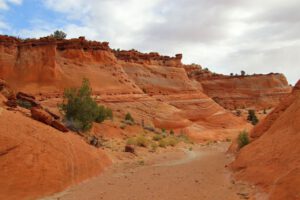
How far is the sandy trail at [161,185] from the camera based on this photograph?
1123cm

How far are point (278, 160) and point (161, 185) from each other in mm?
3985

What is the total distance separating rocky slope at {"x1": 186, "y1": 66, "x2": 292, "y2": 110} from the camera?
75875 millimetres

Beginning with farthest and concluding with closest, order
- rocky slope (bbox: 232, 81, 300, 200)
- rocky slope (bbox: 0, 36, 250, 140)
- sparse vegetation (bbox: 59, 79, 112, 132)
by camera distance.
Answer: rocky slope (bbox: 0, 36, 250, 140) < sparse vegetation (bbox: 59, 79, 112, 132) < rocky slope (bbox: 232, 81, 300, 200)

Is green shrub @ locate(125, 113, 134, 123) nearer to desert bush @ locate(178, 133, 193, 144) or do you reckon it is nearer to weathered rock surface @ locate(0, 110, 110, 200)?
desert bush @ locate(178, 133, 193, 144)

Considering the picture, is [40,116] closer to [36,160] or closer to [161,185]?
[36,160]

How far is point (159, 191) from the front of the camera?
1209cm

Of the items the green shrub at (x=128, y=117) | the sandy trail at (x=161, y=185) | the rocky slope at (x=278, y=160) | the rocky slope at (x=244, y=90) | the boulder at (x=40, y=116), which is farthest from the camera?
the rocky slope at (x=244, y=90)

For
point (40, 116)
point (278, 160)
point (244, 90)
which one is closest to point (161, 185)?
point (278, 160)

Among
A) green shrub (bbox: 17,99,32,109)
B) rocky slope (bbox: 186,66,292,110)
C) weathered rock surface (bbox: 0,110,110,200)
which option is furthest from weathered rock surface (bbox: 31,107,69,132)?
rocky slope (bbox: 186,66,292,110)

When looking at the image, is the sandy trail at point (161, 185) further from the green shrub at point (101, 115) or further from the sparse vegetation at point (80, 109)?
the green shrub at point (101, 115)

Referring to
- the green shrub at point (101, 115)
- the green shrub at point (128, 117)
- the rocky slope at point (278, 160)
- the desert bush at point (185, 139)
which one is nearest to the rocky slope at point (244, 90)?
the desert bush at point (185, 139)

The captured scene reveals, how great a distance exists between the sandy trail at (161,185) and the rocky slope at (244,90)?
197 ft

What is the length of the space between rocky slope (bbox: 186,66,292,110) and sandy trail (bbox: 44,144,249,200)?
60.1 meters

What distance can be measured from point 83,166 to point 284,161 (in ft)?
25.5
